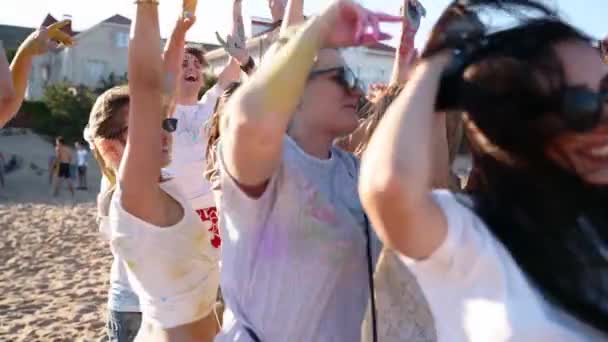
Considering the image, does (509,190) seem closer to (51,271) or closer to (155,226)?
(155,226)

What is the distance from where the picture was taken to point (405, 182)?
1.44 m

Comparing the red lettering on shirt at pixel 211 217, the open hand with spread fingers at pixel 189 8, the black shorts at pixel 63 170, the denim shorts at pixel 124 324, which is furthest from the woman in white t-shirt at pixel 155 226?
the black shorts at pixel 63 170

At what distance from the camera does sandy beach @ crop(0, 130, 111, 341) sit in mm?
7008

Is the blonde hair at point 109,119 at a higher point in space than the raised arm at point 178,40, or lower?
lower

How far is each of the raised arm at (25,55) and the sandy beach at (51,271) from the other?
3.38 m

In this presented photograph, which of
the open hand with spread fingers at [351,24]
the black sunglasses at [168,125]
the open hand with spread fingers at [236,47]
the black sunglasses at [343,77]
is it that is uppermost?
the open hand with spread fingers at [351,24]

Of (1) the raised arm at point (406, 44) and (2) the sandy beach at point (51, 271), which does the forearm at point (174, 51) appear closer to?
(1) the raised arm at point (406, 44)

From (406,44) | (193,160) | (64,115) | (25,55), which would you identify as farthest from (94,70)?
(406,44)

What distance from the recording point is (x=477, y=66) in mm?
1563

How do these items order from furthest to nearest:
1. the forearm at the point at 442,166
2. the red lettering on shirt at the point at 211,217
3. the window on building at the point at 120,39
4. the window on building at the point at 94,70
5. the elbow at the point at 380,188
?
the window on building at the point at 120,39 → the window on building at the point at 94,70 → the red lettering on shirt at the point at 211,217 → the forearm at the point at 442,166 → the elbow at the point at 380,188

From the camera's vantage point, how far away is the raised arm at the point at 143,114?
2.24 metres

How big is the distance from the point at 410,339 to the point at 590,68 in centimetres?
89

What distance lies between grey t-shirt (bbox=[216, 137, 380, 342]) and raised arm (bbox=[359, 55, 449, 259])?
512 millimetres

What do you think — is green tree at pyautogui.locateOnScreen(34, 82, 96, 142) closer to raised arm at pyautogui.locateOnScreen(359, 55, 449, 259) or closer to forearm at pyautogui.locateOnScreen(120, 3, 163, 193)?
forearm at pyautogui.locateOnScreen(120, 3, 163, 193)
